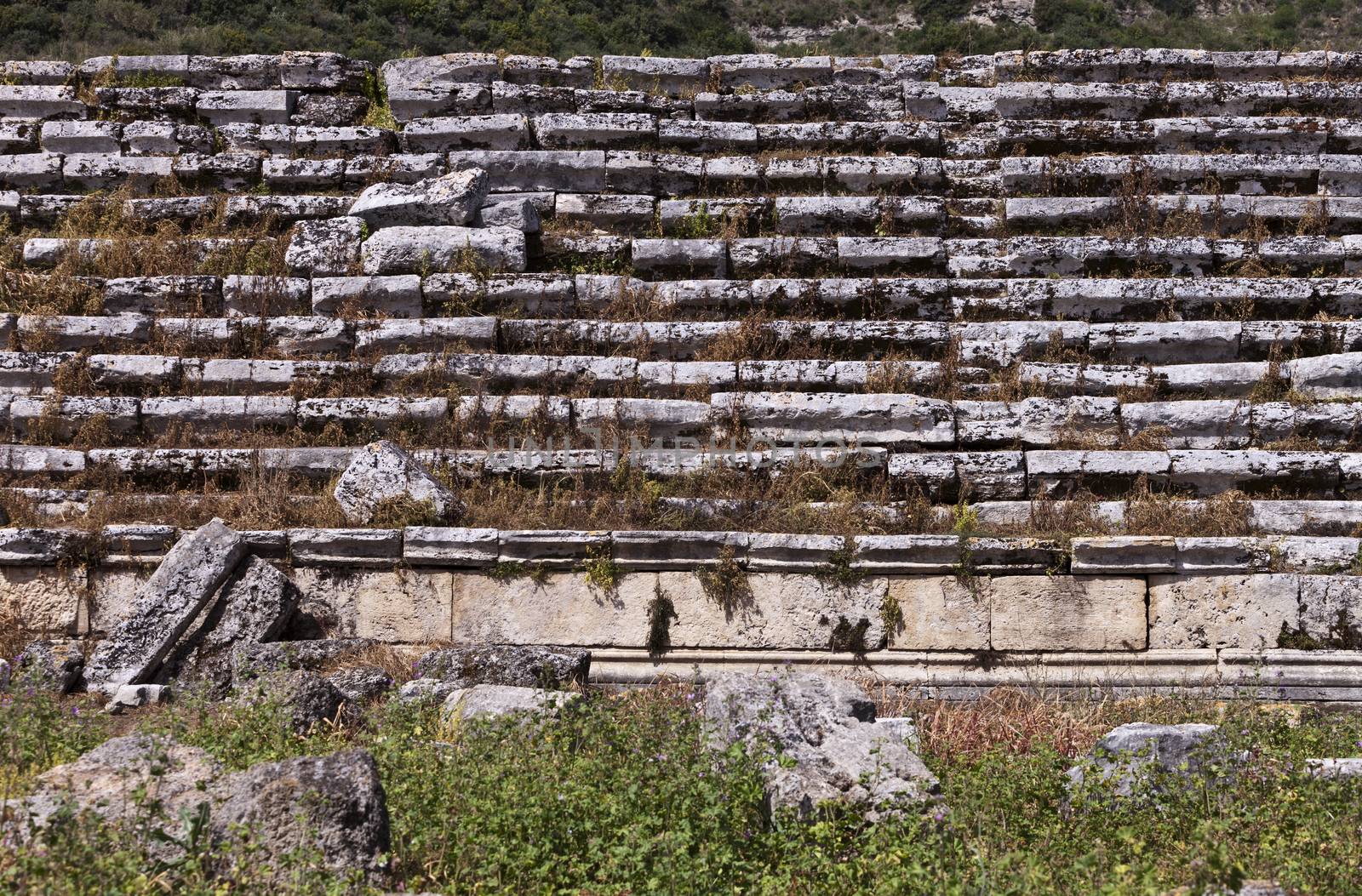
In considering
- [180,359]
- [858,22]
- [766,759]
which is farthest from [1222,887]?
[858,22]

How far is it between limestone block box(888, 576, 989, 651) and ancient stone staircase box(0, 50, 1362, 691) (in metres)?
0.02

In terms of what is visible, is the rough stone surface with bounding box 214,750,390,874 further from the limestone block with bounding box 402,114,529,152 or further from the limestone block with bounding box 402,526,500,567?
the limestone block with bounding box 402,114,529,152

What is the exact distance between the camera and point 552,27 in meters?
24.0

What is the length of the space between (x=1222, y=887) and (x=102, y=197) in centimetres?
1030

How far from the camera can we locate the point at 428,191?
10.0 m

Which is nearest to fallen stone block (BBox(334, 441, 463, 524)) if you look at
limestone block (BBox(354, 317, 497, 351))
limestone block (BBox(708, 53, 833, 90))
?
limestone block (BBox(354, 317, 497, 351))

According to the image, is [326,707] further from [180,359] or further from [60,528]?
[180,359]

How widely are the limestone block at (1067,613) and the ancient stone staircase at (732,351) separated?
0.07 ft

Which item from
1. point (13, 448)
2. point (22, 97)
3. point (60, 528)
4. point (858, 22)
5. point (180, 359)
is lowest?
point (60, 528)

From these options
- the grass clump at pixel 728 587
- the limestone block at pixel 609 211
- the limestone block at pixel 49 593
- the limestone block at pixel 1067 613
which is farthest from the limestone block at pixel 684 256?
the limestone block at pixel 49 593

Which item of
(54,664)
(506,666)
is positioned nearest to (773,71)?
(506,666)

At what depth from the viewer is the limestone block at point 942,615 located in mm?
7961

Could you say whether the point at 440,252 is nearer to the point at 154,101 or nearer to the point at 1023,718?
the point at 154,101

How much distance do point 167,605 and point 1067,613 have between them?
5986 mm
